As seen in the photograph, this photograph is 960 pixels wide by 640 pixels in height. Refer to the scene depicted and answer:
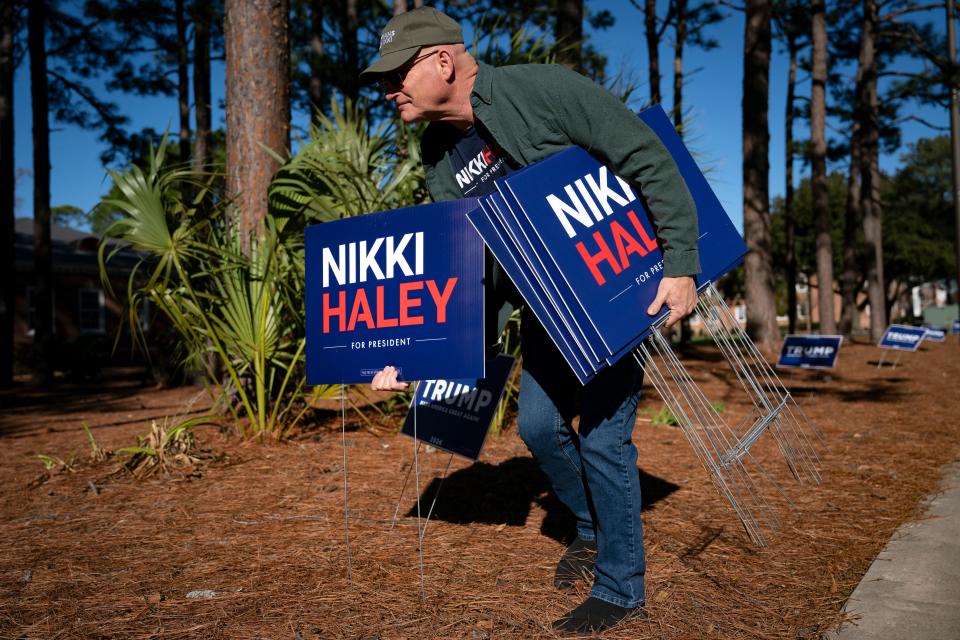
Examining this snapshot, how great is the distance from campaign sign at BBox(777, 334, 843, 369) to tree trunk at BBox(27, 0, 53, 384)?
1260 centimetres

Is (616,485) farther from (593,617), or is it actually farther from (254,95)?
(254,95)

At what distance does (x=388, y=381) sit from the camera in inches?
94.4

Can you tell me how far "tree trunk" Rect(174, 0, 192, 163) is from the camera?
16.0 metres

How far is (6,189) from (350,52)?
7362 millimetres

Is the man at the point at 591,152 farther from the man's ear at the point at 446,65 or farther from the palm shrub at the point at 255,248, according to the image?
the palm shrub at the point at 255,248

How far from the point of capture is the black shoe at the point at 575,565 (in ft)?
8.55

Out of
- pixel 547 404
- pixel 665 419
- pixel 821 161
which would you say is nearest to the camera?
pixel 547 404

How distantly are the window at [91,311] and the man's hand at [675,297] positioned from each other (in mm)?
28212

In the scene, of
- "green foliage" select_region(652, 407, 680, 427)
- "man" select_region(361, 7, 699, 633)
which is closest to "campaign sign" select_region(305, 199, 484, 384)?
"man" select_region(361, 7, 699, 633)

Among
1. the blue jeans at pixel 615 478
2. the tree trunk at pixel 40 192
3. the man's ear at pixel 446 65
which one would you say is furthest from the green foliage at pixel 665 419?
the tree trunk at pixel 40 192

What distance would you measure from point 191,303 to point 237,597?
2889 mm

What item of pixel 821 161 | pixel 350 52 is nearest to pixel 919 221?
pixel 821 161

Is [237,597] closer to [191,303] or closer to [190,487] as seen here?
[190,487]

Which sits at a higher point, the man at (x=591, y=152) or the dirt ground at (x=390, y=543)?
the man at (x=591, y=152)
